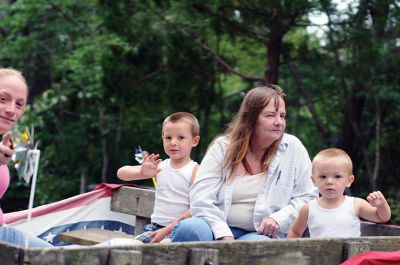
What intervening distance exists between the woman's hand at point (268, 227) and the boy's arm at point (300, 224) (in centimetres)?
19

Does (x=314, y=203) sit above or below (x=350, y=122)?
below

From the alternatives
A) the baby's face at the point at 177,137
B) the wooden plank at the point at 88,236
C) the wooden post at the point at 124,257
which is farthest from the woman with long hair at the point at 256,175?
the wooden post at the point at 124,257

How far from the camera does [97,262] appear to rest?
10.2 ft

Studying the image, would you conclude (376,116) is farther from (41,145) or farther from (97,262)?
(97,262)

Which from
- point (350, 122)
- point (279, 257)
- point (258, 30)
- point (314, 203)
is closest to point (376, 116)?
point (350, 122)

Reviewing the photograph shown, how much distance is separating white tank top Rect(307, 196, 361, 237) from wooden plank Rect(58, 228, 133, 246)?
4.52ft

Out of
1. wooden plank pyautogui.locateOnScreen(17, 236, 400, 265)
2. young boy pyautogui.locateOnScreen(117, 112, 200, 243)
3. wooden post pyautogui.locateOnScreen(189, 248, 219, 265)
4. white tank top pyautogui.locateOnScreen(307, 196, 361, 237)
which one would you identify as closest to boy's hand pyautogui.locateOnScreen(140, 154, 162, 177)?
young boy pyautogui.locateOnScreen(117, 112, 200, 243)

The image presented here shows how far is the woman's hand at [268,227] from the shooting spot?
172 inches

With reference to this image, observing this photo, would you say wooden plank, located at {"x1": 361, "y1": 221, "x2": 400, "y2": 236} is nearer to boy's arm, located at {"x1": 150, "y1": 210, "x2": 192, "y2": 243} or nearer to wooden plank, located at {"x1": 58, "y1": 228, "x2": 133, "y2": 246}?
boy's arm, located at {"x1": 150, "y1": 210, "x2": 192, "y2": 243}

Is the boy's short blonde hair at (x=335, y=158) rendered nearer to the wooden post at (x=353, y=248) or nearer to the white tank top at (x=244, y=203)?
the white tank top at (x=244, y=203)

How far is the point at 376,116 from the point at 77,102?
17.4 feet

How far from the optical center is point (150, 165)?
4.92 m

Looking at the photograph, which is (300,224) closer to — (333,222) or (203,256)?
(333,222)

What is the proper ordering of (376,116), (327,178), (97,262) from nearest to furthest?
(97,262)
(327,178)
(376,116)
